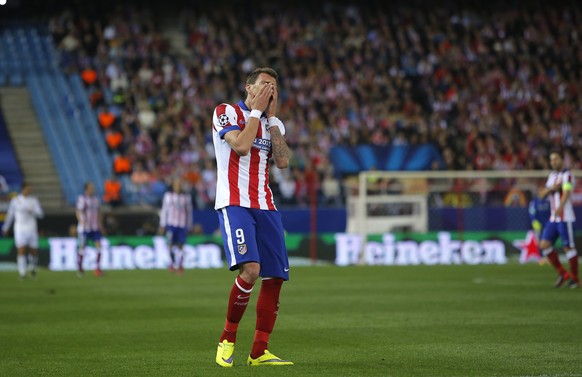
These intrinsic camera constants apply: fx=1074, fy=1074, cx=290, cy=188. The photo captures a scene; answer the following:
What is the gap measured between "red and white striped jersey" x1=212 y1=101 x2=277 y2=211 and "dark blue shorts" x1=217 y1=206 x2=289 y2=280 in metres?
0.08

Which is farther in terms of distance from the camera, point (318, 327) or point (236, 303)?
point (318, 327)

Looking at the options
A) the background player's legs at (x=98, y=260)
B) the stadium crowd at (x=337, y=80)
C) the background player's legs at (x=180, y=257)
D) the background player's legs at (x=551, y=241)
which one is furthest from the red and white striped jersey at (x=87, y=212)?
the background player's legs at (x=551, y=241)

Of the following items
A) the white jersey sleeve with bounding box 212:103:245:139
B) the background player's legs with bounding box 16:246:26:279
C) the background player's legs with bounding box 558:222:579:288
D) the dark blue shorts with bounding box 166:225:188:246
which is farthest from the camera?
the dark blue shorts with bounding box 166:225:188:246

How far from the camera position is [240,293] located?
28.2ft

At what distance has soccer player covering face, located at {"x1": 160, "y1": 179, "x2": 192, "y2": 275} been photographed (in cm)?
2591

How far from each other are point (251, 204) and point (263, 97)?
87 cm

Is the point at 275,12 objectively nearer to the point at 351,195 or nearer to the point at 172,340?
the point at 351,195

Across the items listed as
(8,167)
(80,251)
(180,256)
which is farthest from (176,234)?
(8,167)

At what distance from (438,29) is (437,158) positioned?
7.94 meters

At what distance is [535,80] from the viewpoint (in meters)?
37.8

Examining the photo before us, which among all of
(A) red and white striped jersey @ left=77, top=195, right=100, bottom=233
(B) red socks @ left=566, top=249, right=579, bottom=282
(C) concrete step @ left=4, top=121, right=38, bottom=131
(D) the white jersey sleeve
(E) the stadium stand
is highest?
(C) concrete step @ left=4, top=121, right=38, bottom=131

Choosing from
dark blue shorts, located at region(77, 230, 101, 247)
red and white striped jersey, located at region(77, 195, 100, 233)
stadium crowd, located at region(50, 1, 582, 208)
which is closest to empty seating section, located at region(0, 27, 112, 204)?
stadium crowd, located at region(50, 1, 582, 208)

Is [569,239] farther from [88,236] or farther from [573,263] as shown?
[88,236]

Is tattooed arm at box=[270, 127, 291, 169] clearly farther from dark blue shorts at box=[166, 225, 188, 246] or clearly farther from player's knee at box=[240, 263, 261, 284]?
dark blue shorts at box=[166, 225, 188, 246]
